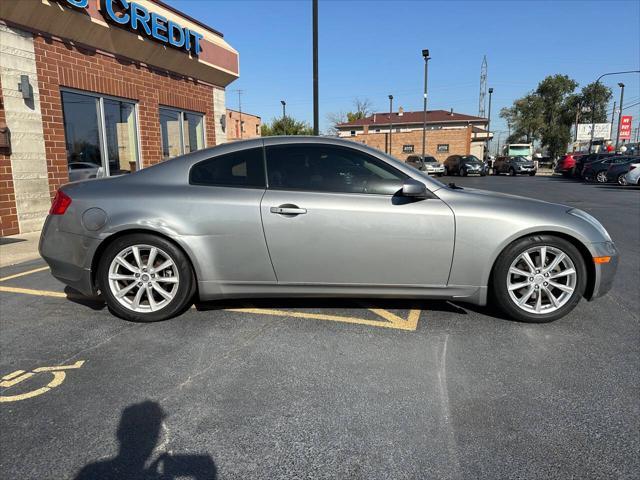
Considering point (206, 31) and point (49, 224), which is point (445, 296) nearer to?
point (49, 224)

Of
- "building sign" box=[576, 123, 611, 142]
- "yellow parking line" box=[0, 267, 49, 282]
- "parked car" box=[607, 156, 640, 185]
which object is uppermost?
"building sign" box=[576, 123, 611, 142]

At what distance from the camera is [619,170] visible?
21.9 meters

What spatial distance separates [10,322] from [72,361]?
3.94ft

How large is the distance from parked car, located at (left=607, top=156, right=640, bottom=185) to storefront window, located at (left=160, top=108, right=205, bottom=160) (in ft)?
63.6

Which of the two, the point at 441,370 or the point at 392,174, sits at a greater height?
the point at 392,174

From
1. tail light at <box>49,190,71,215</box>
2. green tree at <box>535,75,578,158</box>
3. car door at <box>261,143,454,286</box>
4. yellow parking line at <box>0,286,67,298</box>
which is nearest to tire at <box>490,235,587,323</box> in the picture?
car door at <box>261,143,454,286</box>

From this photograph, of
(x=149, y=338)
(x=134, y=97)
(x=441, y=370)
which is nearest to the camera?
(x=441, y=370)

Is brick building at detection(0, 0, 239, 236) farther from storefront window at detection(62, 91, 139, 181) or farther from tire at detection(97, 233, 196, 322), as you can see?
tire at detection(97, 233, 196, 322)

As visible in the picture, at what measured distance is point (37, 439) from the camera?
7.43ft

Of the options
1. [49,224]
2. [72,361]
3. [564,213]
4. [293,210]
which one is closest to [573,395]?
[564,213]

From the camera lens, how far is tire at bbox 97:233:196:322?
371 centimetres

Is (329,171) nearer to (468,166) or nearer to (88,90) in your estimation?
(88,90)

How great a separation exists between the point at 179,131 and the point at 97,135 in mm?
2925

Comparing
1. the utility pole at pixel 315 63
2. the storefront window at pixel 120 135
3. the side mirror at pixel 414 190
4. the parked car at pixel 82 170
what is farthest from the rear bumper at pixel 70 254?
the utility pole at pixel 315 63
